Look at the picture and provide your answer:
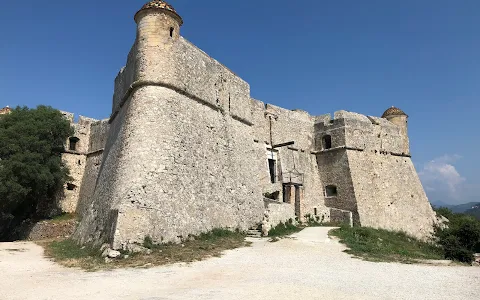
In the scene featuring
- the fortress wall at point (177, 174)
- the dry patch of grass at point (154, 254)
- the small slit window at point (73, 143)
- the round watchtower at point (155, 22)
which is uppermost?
the round watchtower at point (155, 22)

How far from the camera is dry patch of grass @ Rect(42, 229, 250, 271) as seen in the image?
9789 millimetres

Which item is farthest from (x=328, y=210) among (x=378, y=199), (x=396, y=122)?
(x=396, y=122)

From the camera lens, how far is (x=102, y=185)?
1541cm

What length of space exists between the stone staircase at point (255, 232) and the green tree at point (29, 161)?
13.1m

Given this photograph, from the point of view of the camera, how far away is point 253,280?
299 inches

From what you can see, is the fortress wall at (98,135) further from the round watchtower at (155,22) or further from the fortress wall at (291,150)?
the round watchtower at (155,22)

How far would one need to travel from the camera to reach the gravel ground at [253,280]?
6375 mm

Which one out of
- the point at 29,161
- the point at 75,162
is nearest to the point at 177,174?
the point at 29,161

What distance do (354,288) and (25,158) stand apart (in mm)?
20232

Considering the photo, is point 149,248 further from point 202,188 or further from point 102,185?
point 102,185

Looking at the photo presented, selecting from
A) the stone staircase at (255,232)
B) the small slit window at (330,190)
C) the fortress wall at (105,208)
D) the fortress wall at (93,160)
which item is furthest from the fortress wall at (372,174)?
the fortress wall at (93,160)

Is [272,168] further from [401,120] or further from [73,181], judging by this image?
[73,181]

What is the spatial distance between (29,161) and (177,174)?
12.1 meters

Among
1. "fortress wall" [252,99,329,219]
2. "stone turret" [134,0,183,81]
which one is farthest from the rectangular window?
"stone turret" [134,0,183,81]
